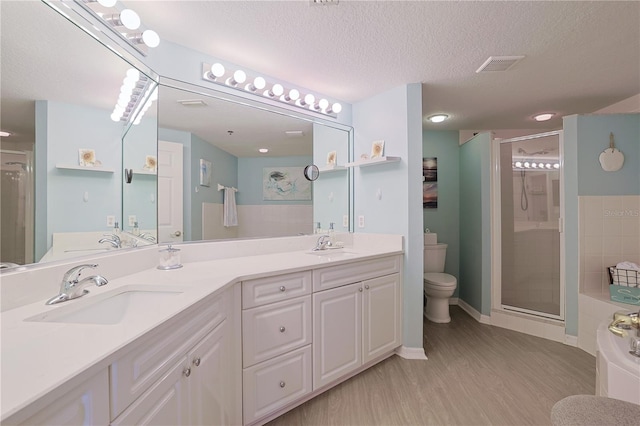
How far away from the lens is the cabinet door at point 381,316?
2.01m

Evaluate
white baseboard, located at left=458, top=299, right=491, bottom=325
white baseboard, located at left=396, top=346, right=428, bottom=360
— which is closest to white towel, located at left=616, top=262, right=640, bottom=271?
white baseboard, located at left=458, top=299, right=491, bottom=325

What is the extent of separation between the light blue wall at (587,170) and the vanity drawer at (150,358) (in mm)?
3088

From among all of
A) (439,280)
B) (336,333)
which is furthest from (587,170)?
(336,333)

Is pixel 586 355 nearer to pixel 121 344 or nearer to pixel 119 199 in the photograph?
pixel 121 344

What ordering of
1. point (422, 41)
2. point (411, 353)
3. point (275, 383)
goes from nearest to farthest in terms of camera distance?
point (275, 383), point (422, 41), point (411, 353)

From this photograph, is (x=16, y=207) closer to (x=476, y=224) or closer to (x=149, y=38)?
(x=149, y=38)

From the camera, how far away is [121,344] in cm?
68

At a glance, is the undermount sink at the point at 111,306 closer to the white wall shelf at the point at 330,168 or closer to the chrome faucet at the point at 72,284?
the chrome faucet at the point at 72,284

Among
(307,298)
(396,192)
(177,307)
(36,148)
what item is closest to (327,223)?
(396,192)

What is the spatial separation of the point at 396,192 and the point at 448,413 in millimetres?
1530

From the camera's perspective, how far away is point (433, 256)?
3.28m

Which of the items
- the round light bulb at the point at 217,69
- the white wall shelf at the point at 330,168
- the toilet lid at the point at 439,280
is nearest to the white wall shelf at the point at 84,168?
the round light bulb at the point at 217,69

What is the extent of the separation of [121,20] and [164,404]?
1634 millimetres

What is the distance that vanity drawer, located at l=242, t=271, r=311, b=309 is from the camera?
4.73 feet
